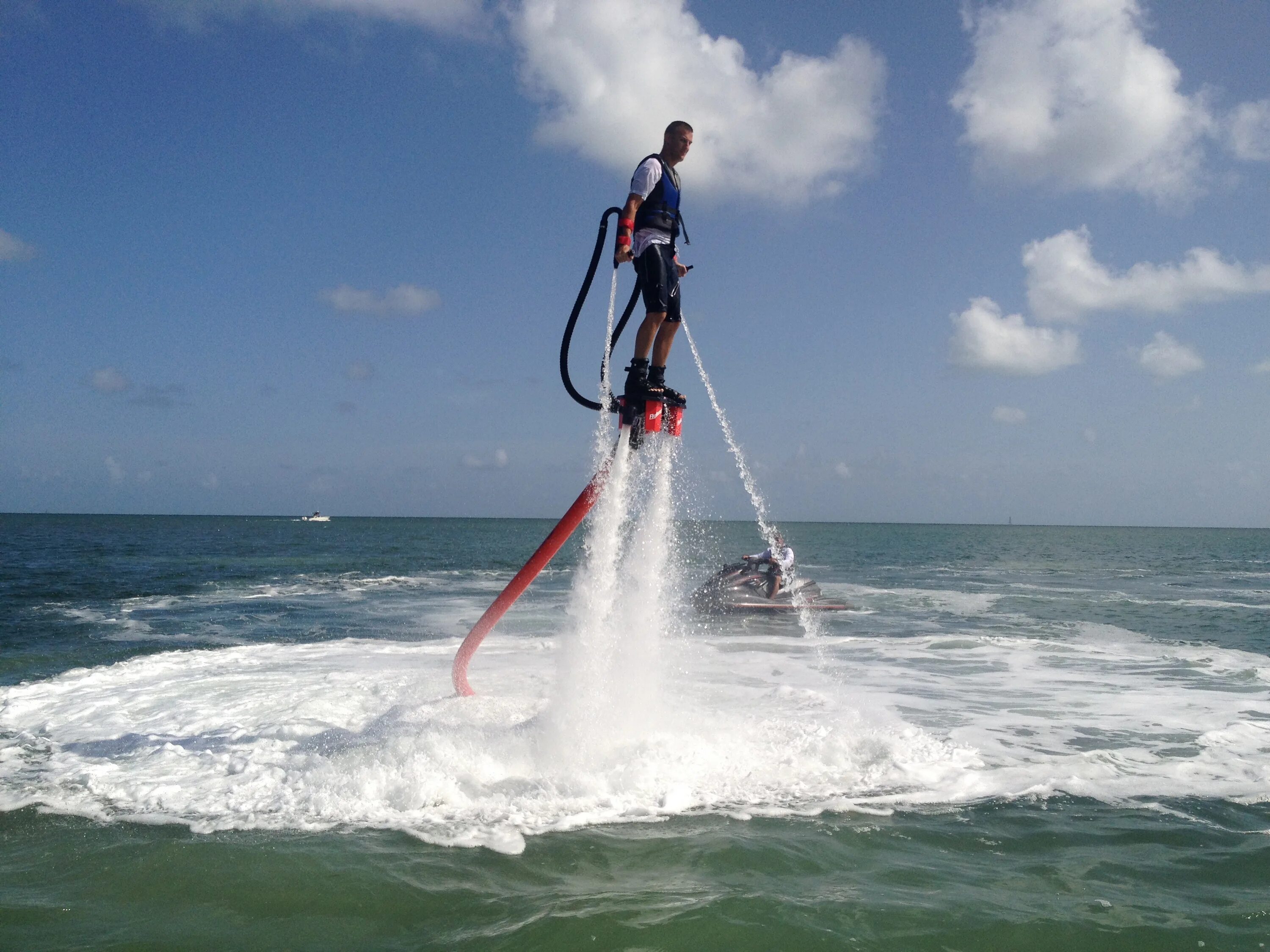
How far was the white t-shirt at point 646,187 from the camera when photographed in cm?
663

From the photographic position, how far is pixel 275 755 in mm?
7223

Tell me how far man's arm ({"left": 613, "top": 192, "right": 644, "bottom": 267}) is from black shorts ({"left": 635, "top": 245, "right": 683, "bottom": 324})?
264 mm

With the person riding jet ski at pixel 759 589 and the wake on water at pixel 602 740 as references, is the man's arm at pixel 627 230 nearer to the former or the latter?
the wake on water at pixel 602 740

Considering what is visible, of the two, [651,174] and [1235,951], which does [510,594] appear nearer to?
[651,174]

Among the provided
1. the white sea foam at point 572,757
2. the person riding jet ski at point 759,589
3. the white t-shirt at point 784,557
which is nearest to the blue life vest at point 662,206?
the white sea foam at point 572,757

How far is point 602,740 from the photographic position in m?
6.99

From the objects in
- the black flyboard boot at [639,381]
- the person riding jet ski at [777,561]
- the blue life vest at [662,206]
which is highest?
the blue life vest at [662,206]

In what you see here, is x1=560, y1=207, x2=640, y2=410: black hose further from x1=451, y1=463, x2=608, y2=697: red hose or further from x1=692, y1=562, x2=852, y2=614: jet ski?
x1=692, y1=562, x2=852, y2=614: jet ski

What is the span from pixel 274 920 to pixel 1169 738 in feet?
28.1

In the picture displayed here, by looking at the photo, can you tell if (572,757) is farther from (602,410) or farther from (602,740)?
(602,410)

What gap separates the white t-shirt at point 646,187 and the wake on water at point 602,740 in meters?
1.53

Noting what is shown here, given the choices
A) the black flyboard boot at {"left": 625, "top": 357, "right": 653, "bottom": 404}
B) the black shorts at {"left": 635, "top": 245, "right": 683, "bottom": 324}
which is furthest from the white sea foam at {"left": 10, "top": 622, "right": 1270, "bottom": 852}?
the black shorts at {"left": 635, "top": 245, "right": 683, "bottom": 324}

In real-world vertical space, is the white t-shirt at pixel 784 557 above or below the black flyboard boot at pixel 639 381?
below

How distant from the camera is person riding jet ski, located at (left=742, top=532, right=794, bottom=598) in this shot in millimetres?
21734
